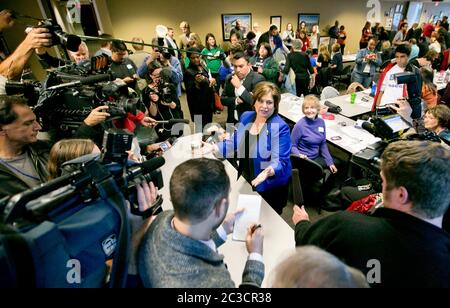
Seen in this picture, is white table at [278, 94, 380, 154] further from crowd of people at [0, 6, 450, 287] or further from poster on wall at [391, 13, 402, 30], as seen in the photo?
poster on wall at [391, 13, 402, 30]

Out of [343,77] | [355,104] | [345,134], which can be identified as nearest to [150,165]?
[345,134]

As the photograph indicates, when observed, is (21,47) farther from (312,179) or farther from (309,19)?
(309,19)

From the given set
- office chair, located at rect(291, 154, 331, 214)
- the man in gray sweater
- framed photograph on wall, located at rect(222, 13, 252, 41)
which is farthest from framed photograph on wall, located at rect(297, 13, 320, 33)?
the man in gray sweater

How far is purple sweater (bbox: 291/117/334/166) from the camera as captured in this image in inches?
111

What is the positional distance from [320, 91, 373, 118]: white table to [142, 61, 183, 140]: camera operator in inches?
96.7

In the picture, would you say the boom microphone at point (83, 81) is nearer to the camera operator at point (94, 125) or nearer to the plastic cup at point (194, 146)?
the camera operator at point (94, 125)

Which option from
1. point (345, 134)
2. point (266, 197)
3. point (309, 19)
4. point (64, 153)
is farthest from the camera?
point (309, 19)

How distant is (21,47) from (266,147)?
1.88m

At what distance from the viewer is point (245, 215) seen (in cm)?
167

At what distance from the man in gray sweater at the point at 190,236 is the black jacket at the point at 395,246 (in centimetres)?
42

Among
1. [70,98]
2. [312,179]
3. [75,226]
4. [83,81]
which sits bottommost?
[312,179]

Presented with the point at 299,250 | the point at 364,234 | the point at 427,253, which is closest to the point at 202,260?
the point at 299,250

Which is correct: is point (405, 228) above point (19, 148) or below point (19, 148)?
below
